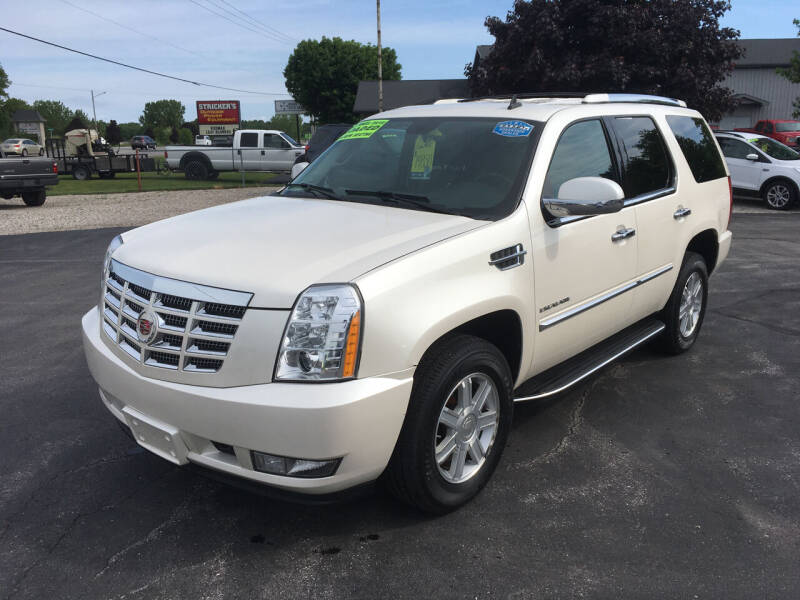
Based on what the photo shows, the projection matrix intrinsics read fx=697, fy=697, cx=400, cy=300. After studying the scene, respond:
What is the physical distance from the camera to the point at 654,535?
305 cm

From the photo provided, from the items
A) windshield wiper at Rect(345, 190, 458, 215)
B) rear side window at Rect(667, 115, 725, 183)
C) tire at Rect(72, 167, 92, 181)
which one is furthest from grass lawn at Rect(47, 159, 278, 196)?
windshield wiper at Rect(345, 190, 458, 215)

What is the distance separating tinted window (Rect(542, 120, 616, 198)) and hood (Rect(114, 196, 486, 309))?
672mm

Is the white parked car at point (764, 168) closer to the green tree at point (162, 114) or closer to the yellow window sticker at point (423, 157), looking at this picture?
the yellow window sticker at point (423, 157)

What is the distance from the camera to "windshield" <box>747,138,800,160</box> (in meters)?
16.2

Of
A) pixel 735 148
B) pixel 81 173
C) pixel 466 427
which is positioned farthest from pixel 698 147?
pixel 81 173

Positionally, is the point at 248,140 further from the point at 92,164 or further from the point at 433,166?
the point at 433,166

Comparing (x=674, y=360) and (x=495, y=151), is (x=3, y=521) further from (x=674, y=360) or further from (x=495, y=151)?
(x=674, y=360)

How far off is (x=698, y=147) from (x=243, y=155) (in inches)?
912

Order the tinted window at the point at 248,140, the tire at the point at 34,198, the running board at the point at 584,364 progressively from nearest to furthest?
the running board at the point at 584,364 < the tire at the point at 34,198 < the tinted window at the point at 248,140

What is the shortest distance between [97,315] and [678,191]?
3.81 m

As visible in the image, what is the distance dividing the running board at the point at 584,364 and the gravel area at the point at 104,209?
1149 centimetres

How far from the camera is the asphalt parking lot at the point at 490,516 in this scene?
8.98 feet

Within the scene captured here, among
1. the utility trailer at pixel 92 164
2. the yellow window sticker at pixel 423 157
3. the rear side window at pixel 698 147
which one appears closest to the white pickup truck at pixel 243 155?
the utility trailer at pixel 92 164

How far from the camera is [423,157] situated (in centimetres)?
394
